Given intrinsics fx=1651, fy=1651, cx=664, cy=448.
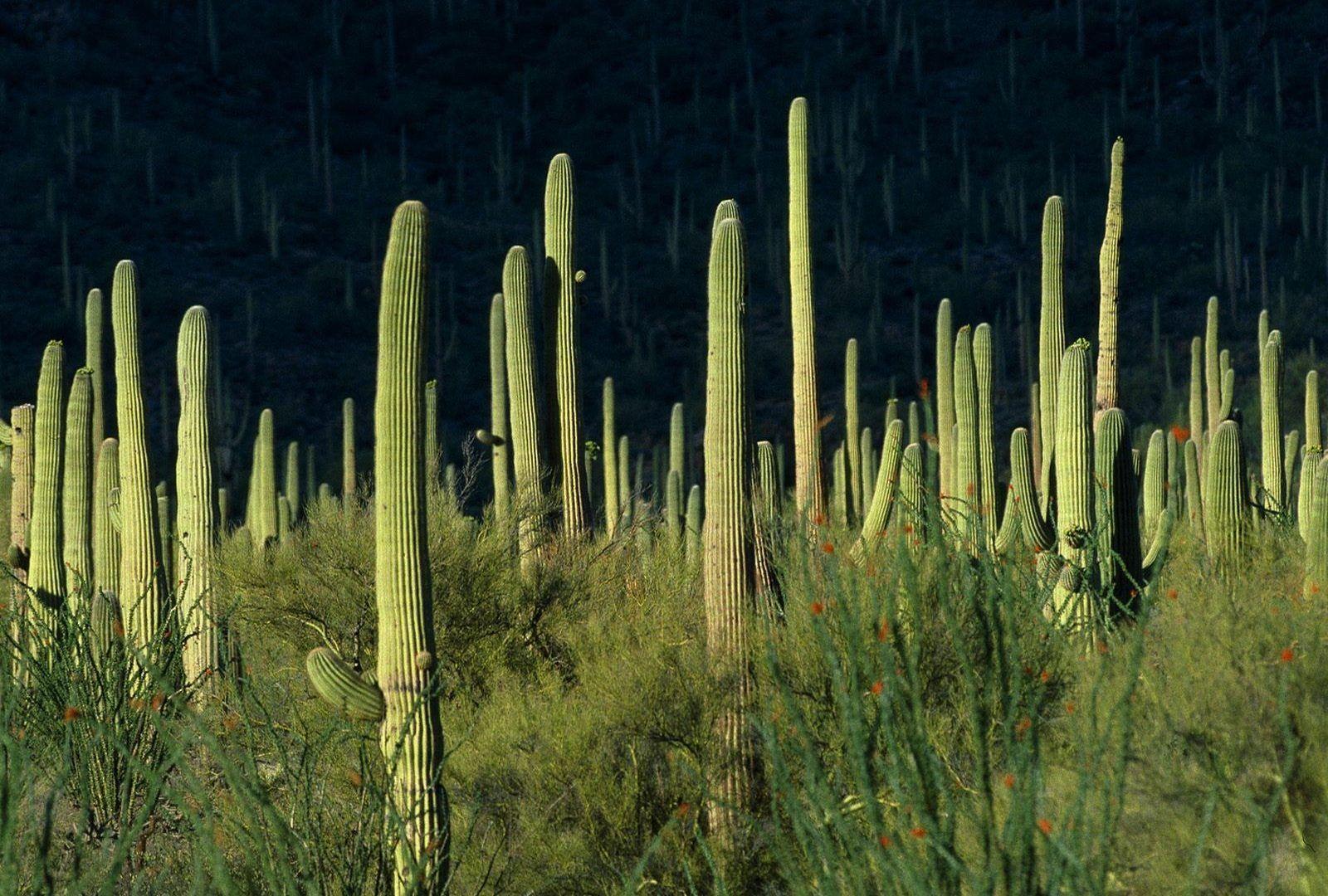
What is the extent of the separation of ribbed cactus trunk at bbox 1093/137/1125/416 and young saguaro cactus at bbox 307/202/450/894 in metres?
4.82

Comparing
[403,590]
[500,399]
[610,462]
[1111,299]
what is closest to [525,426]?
[500,399]

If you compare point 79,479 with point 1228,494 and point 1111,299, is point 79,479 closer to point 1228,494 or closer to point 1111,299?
point 1111,299

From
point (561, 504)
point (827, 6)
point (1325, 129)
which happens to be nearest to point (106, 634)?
point (561, 504)

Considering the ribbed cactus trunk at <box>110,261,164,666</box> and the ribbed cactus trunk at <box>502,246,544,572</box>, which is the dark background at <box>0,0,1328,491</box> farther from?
the ribbed cactus trunk at <box>110,261,164,666</box>

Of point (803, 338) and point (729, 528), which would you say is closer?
point (729, 528)

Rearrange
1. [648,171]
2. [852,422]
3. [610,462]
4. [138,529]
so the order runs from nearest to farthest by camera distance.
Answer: [138,529]
[852,422]
[610,462]
[648,171]

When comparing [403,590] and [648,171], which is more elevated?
[648,171]

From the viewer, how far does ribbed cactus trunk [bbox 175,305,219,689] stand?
937 centimetres

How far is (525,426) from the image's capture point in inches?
414

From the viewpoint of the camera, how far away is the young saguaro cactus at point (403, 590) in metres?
6.63

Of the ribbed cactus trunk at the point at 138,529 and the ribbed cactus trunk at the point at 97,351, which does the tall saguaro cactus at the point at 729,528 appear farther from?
the ribbed cactus trunk at the point at 97,351

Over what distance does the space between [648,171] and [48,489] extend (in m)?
31.6

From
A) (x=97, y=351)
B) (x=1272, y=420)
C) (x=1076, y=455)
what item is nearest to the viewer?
(x=1076, y=455)

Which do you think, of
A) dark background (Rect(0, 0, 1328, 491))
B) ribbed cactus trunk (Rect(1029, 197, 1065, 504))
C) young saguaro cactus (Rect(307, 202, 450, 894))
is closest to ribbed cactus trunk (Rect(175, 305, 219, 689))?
young saguaro cactus (Rect(307, 202, 450, 894))
